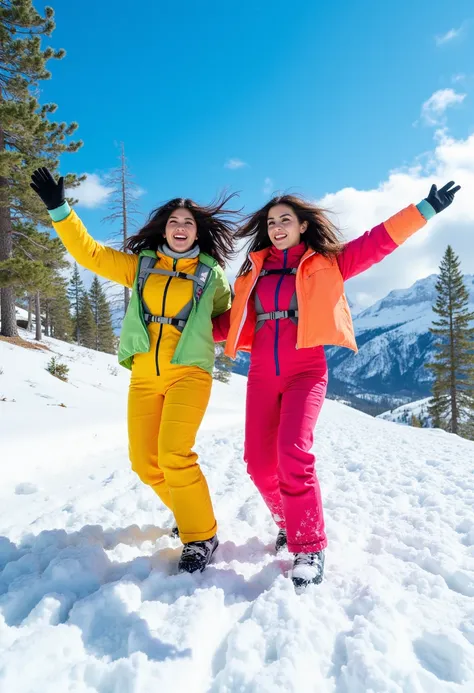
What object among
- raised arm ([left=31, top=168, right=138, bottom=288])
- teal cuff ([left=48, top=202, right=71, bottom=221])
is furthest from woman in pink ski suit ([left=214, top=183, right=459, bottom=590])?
teal cuff ([left=48, top=202, right=71, bottom=221])

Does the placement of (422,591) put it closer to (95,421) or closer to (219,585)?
(219,585)

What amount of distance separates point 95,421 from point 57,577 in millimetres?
5533

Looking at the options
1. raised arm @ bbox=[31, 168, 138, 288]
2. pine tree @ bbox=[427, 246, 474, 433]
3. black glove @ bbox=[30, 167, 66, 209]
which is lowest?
pine tree @ bbox=[427, 246, 474, 433]

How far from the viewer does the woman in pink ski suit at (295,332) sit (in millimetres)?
2750

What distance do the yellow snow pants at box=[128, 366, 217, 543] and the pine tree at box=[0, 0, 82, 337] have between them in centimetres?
1295

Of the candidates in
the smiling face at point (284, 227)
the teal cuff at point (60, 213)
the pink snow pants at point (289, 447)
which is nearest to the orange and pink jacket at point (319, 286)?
the smiling face at point (284, 227)

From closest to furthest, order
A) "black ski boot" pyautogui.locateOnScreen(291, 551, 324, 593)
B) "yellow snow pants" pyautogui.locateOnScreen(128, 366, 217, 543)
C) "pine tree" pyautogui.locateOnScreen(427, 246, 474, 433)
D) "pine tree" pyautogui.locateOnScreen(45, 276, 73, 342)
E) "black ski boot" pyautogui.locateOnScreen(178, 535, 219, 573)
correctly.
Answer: "black ski boot" pyautogui.locateOnScreen(291, 551, 324, 593) → "black ski boot" pyautogui.locateOnScreen(178, 535, 219, 573) → "yellow snow pants" pyautogui.locateOnScreen(128, 366, 217, 543) → "pine tree" pyautogui.locateOnScreen(427, 246, 474, 433) → "pine tree" pyautogui.locateOnScreen(45, 276, 73, 342)

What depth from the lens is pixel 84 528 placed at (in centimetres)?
325

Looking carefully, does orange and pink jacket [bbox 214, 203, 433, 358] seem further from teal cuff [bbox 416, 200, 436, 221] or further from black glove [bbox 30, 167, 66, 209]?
black glove [bbox 30, 167, 66, 209]

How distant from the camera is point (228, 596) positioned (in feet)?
7.91

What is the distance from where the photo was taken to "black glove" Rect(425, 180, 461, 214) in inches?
131

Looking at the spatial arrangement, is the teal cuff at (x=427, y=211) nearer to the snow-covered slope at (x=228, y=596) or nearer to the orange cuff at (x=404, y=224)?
the orange cuff at (x=404, y=224)

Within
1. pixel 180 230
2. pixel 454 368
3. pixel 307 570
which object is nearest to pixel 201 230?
pixel 180 230

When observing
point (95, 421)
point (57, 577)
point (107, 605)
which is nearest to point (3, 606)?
point (57, 577)
